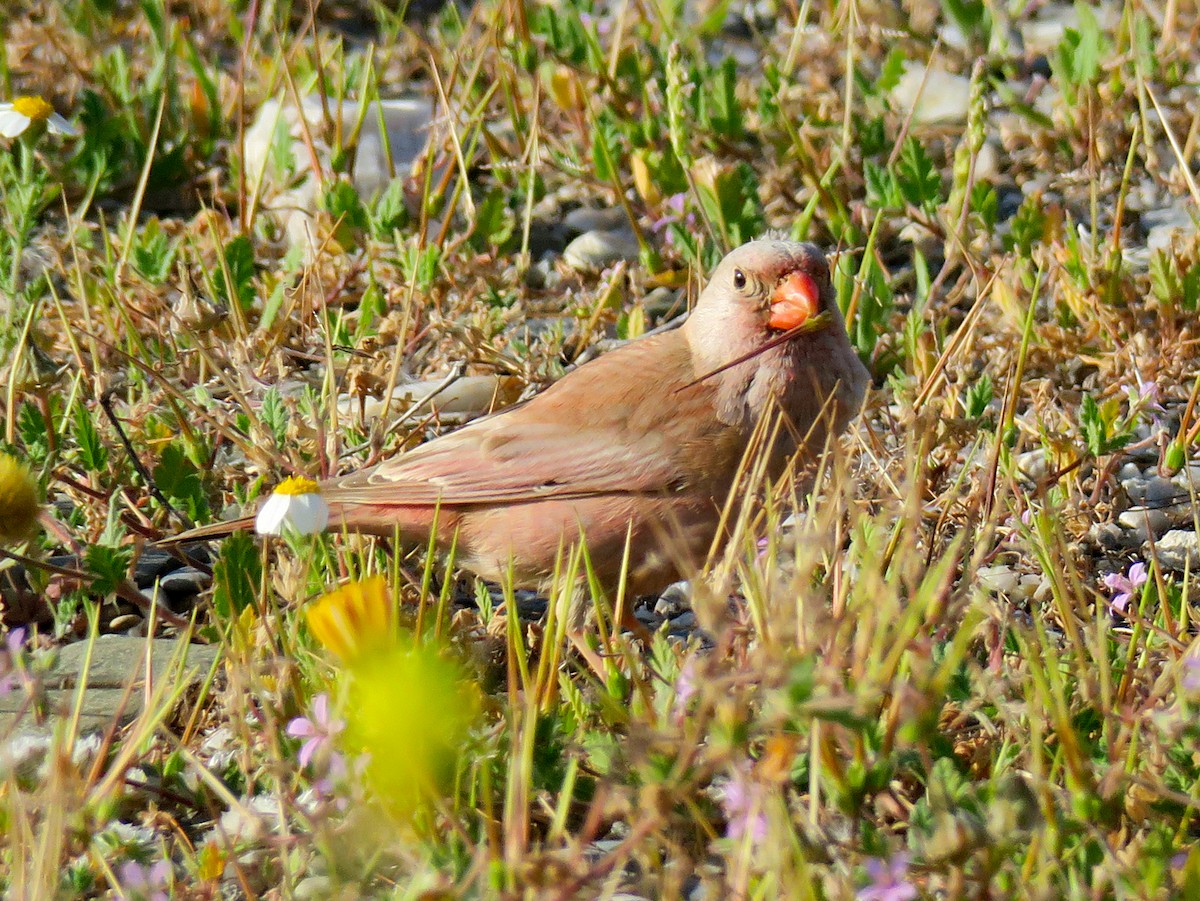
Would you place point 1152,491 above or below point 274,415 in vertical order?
below

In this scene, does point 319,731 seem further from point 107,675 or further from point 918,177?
point 918,177

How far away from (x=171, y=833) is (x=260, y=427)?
121 cm

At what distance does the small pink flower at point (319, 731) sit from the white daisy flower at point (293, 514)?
0.54 m

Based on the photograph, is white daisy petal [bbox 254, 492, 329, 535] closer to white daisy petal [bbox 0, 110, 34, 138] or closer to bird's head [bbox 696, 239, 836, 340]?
bird's head [bbox 696, 239, 836, 340]

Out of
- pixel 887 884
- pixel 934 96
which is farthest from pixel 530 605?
pixel 934 96

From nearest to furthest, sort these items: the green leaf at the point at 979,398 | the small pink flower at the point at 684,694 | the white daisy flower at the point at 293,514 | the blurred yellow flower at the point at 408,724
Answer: the blurred yellow flower at the point at 408,724 < the small pink flower at the point at 684,694 < the white daisy flower at the point at 293,514 < the green leaf at the point at 979,398

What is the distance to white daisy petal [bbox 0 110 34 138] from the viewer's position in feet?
13.0

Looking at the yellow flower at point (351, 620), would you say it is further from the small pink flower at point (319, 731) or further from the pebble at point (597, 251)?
the pebble at point (597, 251)

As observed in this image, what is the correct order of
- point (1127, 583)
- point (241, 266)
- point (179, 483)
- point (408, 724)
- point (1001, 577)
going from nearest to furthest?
point (408, 724) → point (1127, 583) → point (1001, 577) → point (179, 483) → point (241, 266)

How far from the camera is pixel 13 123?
3.98m

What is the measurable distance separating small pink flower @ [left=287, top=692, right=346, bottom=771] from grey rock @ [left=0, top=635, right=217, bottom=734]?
1.70ft

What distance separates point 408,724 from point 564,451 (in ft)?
6.63

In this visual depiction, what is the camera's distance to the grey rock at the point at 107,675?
3057 mm

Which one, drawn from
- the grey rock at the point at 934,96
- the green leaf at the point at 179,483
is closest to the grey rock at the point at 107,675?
the green leaf at the point at 179,483
